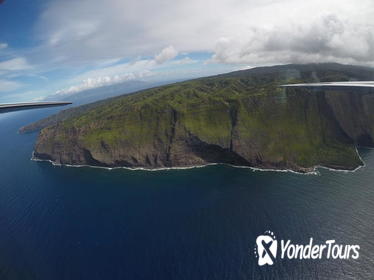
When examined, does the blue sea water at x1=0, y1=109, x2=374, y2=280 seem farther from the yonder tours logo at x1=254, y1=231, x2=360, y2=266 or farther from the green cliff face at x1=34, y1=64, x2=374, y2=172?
the green cliff face at x1=34, y1=64, x2=374, y2=172

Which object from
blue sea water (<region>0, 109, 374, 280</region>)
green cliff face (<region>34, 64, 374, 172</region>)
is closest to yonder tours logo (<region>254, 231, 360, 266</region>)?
blue sea water (<region>0, 109, 374, 280</region>)

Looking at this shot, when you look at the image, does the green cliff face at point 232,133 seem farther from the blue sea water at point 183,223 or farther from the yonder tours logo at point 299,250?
the yonder tours logo at point 299,250

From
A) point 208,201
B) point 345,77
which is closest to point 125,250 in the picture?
point 208,201

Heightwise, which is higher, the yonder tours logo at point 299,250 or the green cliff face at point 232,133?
the green cliff face at point 232,133

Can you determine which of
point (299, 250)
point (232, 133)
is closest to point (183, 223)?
point (299, 250)

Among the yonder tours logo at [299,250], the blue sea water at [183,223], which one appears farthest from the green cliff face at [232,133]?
the yonder tours logo at [299,250]

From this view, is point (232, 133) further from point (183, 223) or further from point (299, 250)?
point (299, 250)
